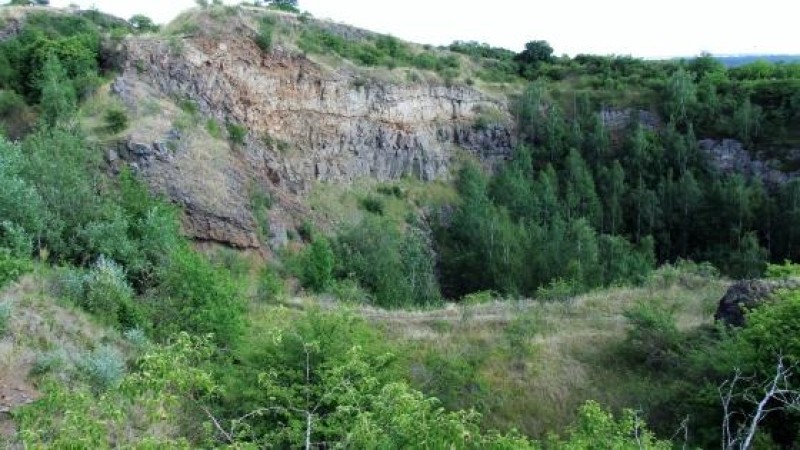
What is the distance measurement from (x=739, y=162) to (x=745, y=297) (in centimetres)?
4455

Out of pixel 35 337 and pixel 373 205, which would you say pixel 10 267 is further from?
pixel 373 205

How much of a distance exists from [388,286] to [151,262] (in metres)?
16.2

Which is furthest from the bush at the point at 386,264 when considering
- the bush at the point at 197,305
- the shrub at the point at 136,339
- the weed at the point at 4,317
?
the weed at the point at 4,317

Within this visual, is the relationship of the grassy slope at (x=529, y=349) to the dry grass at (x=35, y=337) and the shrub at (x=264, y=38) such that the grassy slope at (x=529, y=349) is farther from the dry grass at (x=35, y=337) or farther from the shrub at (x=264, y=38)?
the shrub at (x=264, y=38)

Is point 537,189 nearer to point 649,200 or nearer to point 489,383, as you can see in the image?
point 649,200

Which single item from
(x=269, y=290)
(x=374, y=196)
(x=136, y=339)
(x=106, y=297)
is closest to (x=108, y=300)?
(x=106, y=297)

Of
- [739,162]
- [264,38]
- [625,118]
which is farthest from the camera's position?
[625,118]

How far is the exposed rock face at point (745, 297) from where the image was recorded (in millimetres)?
18812

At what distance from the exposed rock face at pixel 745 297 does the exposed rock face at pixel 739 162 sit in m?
42.5

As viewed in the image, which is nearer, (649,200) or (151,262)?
(151,262)

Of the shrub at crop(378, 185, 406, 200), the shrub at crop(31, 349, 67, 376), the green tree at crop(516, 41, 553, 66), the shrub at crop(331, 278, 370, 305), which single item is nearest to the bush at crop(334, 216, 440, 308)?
the shrub at crop(331, 278, 370, 305)

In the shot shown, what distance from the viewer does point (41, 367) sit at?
569 inches

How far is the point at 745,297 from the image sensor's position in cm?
1923

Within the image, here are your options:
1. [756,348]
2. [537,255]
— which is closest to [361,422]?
[756,348]
